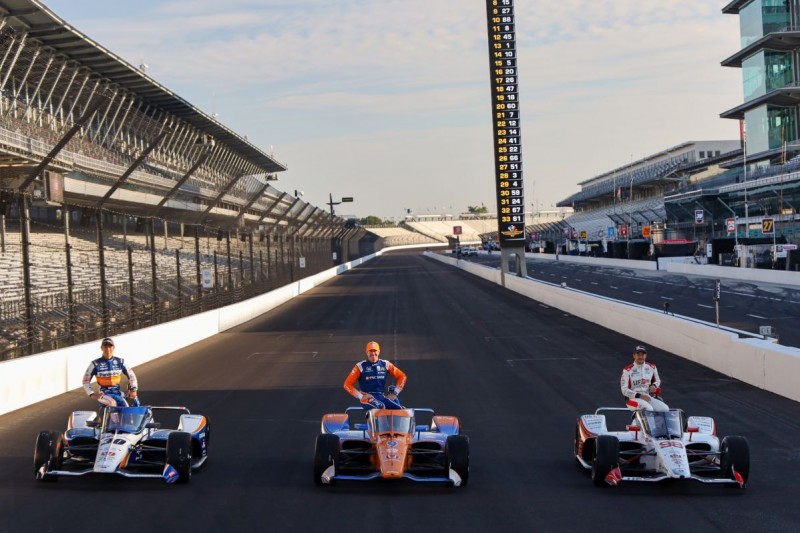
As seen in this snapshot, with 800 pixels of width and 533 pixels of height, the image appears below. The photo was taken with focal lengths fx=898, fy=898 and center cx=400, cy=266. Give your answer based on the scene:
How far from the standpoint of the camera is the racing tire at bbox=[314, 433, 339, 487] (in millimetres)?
9398

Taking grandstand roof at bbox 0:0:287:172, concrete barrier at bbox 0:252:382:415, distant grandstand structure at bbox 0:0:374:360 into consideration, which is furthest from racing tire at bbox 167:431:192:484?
grandstand roof at bbox 0:0:287:172

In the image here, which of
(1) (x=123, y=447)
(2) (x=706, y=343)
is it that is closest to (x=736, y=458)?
(1) (x=123, y=447)

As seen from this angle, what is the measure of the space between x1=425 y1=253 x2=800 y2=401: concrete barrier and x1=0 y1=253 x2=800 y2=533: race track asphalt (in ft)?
1.15

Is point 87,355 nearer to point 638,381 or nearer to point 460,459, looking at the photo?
point 460,459

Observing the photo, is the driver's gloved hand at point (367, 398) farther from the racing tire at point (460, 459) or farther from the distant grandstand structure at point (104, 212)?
the distant grandstand structure at point (104, 212)

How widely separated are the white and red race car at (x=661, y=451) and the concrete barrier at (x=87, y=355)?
9.71m

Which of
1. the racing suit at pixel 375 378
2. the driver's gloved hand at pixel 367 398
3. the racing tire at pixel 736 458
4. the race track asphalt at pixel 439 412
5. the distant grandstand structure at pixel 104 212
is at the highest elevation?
A: the distant grandstand structure at pixel 104 212

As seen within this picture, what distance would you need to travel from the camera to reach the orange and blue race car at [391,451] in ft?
30.7

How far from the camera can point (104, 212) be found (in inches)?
995

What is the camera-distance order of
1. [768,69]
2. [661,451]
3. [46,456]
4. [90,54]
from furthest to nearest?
[768,69] < [90,54] < [46,456] < [661,451]

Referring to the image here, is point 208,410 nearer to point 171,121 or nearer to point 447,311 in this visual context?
point 447,311

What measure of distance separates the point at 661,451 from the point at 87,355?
42.7ft

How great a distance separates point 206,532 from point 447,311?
29.1m

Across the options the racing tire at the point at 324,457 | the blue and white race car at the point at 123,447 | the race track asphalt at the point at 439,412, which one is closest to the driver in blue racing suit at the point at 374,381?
the race track asphalt at the point at 439,412
